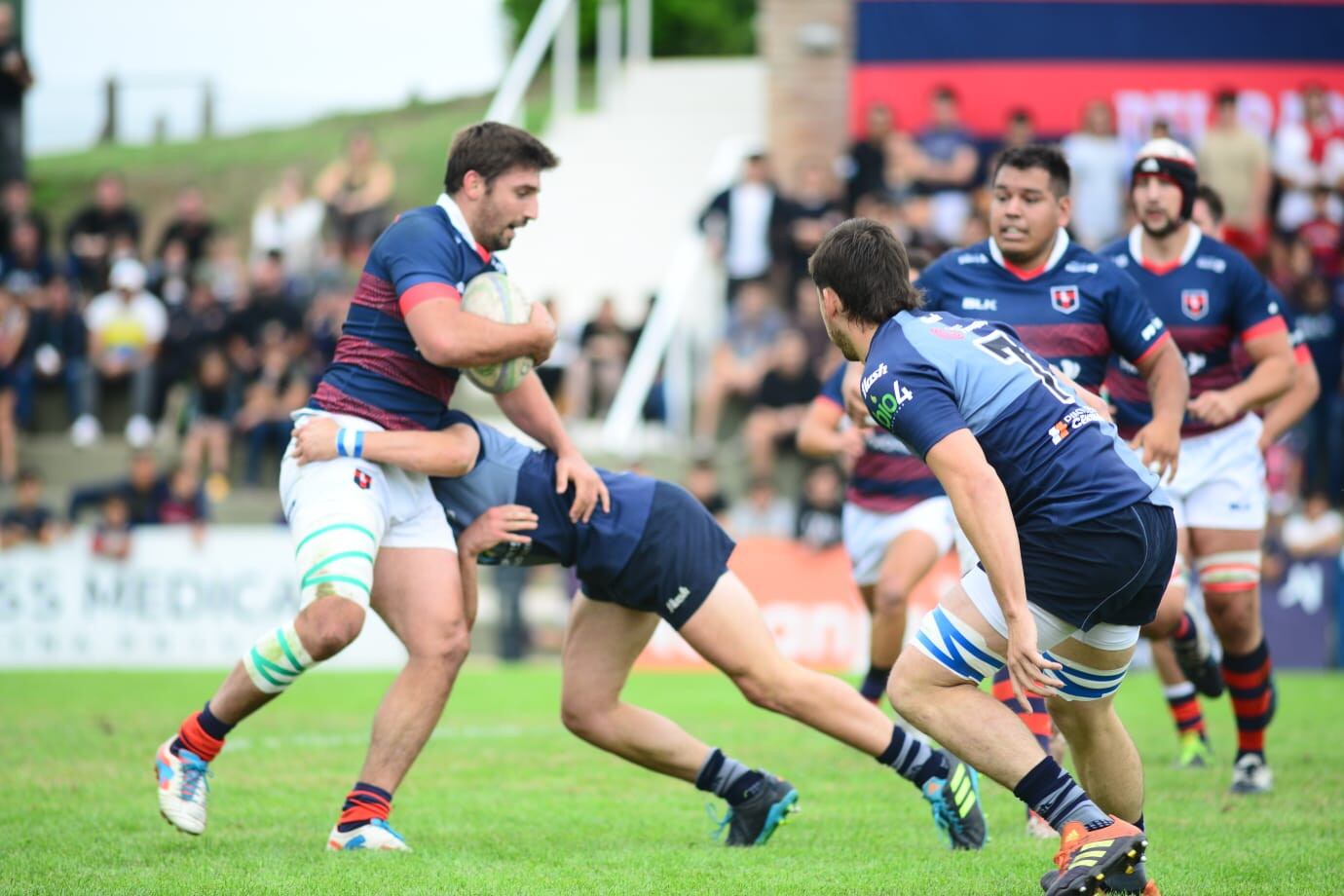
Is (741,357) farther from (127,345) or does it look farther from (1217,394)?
(1217,394)

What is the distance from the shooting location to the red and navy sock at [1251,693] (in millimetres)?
7875

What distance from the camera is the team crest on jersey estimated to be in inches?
318

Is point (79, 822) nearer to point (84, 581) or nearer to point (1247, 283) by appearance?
point (1247, 283)

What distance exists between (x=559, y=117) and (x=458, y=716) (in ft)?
45.7

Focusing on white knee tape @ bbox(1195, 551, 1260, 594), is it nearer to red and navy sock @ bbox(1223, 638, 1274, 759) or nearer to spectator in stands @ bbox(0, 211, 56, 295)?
red and navy sock @ bbox(1223, 638, 1274, 759)

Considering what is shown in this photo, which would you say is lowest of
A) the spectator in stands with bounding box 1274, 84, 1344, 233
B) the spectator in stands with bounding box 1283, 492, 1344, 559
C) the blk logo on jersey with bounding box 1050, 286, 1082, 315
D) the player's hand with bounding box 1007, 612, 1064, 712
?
the spectator in stands with bounding box 1283, 492, 1344, 559

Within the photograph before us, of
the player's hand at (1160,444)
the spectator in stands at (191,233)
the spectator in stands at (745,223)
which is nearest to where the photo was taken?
the player's hand at (1160,444)

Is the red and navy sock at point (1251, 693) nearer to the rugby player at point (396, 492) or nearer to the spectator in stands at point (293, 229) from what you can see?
the rugby player at point (396, 492)

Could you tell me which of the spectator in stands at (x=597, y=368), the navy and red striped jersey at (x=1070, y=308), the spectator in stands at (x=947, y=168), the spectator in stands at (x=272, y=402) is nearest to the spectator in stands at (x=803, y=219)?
the spectator in stands at (x=947, y=168)

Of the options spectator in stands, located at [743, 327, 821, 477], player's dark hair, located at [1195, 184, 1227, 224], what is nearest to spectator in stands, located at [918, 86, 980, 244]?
spectator in stands, located at [743, 327, 821, 477]

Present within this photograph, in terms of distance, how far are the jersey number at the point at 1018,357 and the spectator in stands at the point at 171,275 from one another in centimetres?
1577

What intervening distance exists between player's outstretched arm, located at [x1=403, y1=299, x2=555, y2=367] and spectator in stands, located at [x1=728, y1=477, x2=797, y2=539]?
382 inches

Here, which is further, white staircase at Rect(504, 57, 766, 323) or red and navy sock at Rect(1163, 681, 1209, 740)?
white staircase at Rect(504, 57, 766, 323)

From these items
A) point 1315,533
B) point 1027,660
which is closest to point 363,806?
point 1027,660
